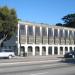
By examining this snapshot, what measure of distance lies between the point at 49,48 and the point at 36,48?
516 centimetres

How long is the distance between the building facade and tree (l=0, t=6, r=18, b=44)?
3.32 m

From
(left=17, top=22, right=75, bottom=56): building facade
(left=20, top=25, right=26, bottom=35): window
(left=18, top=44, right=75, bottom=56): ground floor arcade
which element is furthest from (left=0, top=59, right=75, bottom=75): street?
(left=20, top=25, right=26, bottom=35): window

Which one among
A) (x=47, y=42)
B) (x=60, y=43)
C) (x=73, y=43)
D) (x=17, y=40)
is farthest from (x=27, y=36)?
(x=73, y=43)

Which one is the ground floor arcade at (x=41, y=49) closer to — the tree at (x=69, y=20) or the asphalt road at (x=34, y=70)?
the tree at (x=69, y=20)

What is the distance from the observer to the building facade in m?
63.7

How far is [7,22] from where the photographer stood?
5834cm

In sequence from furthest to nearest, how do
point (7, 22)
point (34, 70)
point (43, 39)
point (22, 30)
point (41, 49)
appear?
point (43, 39) < point (41, 49) < point (22, 30) < point (7, 22) < point (34, 70)

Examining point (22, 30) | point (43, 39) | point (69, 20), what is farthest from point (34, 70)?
point (69, 20)

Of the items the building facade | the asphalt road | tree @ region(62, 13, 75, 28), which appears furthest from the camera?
tree @ region(62, 13, 75, 28)

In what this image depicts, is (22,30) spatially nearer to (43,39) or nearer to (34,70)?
(43,39)

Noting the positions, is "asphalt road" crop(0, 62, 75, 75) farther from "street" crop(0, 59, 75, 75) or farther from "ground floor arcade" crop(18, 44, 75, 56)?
"ground floor arcade" crop(18, 44, 75, 56)

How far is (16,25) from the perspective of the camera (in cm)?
6012

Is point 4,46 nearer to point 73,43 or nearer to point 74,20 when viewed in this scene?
point 73,43

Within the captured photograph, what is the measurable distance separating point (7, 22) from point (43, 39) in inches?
532
